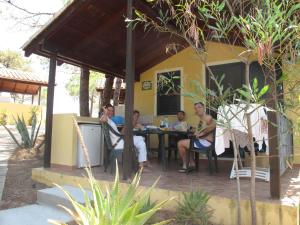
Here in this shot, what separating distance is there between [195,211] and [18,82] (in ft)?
65.7

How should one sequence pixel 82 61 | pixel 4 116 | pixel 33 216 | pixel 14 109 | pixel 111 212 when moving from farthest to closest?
pixel 14 109
pixel 4 116
pixel 82 61
pixel 33 216
pixel 111 212

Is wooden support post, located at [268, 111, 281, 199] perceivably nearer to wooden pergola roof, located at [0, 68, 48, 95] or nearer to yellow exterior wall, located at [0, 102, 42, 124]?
yellow exterior wall, located at [0, 102, 42, 124]

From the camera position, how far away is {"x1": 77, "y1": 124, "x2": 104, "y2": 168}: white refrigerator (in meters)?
6.45

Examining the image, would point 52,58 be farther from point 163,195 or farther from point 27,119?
→ point 27,119

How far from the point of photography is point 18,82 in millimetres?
21391

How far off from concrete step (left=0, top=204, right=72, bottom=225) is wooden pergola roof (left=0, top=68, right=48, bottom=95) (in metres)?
17.7

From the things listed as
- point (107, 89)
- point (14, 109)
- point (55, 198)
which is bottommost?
point (55, 198)

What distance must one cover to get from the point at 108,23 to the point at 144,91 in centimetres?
311

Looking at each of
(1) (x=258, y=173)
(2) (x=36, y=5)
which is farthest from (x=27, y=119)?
(1) (x=258, y=173)

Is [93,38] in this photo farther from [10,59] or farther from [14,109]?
[10,59]

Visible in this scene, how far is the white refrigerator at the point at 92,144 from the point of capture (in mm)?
6445

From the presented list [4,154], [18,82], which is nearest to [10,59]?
[18,82]

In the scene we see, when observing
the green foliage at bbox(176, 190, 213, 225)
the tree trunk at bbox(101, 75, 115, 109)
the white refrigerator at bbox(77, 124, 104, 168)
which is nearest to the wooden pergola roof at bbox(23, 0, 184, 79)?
the white refrigerator at bbox(77, 124, 104, 168)

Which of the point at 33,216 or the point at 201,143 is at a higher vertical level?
the point at 201,143
